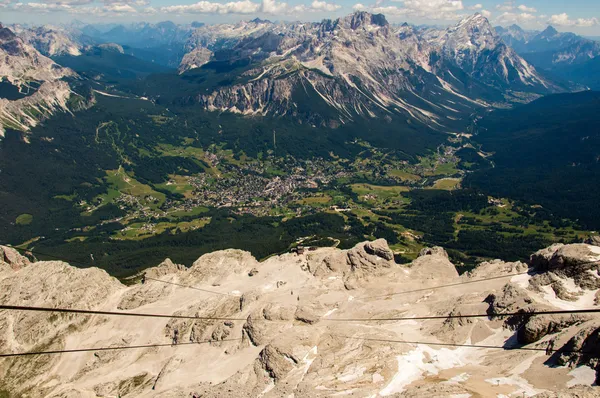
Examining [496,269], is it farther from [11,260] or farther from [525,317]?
[11,260]

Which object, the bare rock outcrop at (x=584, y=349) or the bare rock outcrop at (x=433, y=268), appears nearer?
the bare rock outcrop at (x=584, y=349)

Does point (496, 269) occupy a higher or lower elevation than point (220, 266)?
higher

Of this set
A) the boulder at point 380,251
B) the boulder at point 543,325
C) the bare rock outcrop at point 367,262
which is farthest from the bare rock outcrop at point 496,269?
the boulder at point 543,325

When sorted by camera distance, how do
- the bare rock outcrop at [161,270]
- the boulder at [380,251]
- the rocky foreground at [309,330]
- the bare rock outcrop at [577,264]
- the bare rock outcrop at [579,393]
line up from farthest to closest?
1. the bare rock outcrop at [161,270]
2. the boulder at [380,251]
3. the bare rock outcrop at [577,264]
4. the rocky foreground at [309,330]
5. the bare rock outcrop at [579,393]

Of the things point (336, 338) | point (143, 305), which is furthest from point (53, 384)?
point (336, 338)

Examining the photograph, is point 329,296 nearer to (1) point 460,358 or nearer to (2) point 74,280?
(1) point 460,358

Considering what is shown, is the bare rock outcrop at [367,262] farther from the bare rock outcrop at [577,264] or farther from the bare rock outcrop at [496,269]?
the bare rock outcrop at [577,264]

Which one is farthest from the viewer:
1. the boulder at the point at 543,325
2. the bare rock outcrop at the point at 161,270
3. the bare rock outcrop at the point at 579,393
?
the bare rock outcrop at the point at 161,270

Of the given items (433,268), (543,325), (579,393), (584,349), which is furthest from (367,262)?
(579,393)

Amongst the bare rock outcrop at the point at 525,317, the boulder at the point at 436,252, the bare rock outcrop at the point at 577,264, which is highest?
the bare rock outcrop at the point at 577,264
